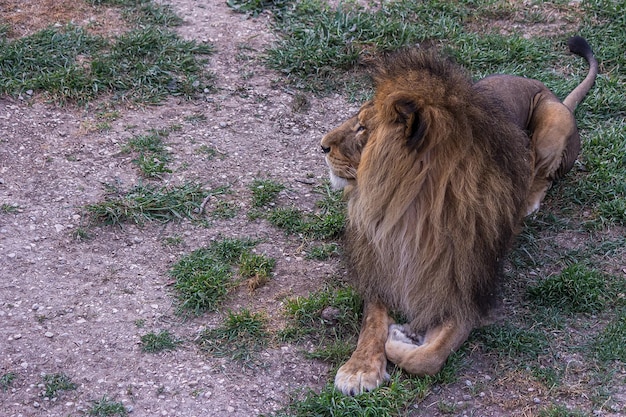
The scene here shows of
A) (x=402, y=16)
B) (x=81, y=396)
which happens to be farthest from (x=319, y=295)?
(x=402, y=16)

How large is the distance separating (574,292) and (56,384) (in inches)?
97.6

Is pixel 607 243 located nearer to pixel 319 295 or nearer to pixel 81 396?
pixel 319 295

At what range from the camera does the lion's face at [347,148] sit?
3748 millimetres

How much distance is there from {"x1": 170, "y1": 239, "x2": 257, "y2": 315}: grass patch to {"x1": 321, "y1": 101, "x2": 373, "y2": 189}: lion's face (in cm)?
81

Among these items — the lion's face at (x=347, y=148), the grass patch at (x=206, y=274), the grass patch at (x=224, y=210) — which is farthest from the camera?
the grass patch at (x=224, y=210)

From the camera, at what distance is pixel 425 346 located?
371 cm

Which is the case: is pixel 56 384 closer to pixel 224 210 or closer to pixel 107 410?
pixel 107 410

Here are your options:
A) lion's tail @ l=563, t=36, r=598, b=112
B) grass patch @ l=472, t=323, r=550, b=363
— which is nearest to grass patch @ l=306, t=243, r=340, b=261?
grass patch @ l=472, t=323, r=550, b=363

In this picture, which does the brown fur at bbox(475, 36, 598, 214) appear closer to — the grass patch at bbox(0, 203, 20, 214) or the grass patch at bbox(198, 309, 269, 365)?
the grass patch at bbox(198, 309, 269, 365)

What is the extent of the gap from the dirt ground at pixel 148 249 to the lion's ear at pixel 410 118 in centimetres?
111

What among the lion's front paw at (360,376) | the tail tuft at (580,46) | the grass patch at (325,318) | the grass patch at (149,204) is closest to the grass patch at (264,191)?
the grass patch at (149,204)

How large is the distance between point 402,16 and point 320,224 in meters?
2.59

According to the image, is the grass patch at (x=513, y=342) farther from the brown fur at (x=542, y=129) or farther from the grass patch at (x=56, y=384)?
the grass patch at (x=56, y=384)

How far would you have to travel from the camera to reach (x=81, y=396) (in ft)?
11.5
